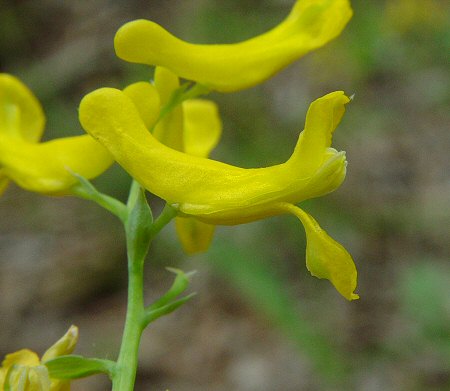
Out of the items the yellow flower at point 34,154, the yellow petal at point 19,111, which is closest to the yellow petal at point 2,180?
the yellow flower at point 34,154

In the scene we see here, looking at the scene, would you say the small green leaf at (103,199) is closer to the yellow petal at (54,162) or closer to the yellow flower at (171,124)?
the yellow petal at (54,162)

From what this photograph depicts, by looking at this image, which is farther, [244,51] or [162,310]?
[244,51]

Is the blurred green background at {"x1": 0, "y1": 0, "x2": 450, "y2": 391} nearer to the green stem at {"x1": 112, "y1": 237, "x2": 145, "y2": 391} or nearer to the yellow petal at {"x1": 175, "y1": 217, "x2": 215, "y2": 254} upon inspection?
the yellow petal at {"x1": 175, "y1": 217, "x2": 215, "y2": 254}

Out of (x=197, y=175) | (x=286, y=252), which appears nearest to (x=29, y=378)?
(x=197, y=175)

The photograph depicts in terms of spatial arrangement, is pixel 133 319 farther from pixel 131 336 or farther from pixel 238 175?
pixel 238 175

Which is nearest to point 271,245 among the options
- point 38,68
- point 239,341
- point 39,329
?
point 239,341

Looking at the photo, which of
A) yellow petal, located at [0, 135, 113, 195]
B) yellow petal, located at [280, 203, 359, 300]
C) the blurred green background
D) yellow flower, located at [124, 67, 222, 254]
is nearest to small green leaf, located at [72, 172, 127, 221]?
yellow petal, located at [0, 135, 113, 195]
